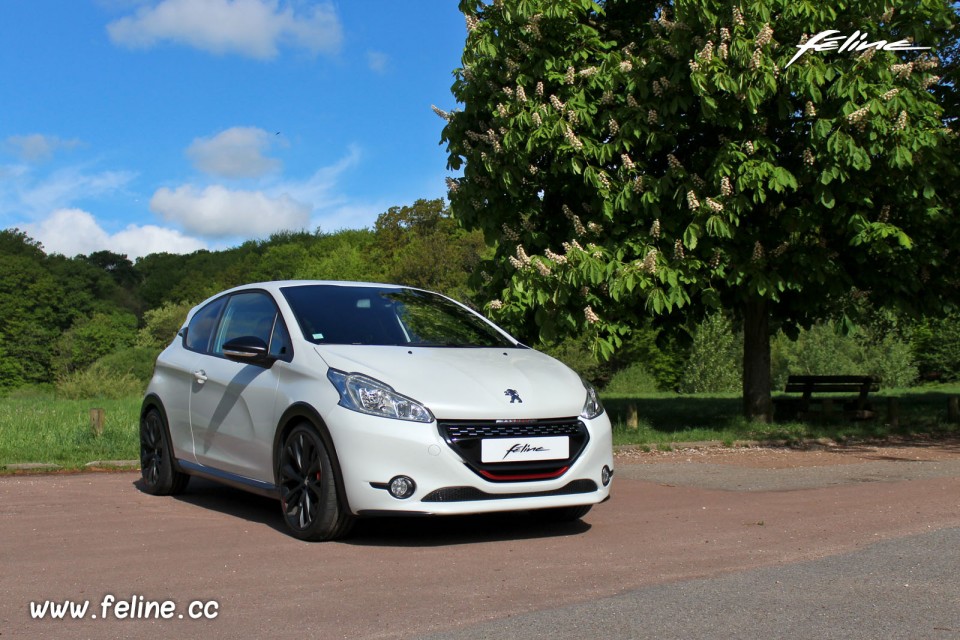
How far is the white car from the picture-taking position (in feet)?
20.6

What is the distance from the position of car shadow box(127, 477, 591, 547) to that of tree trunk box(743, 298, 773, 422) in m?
9.41

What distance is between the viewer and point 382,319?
7.69 m

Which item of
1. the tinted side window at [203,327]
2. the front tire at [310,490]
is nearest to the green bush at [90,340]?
the tinted side window at [203,327]

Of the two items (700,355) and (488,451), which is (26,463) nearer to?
(488,451)

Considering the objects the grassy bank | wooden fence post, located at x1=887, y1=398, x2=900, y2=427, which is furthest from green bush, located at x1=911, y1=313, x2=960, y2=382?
the grassy bank

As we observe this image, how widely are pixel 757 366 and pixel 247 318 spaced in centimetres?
1045

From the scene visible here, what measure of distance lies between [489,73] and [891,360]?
51.3m

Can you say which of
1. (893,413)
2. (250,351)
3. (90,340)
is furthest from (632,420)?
(90,340)

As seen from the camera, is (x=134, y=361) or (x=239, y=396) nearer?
(x=239, y=396)

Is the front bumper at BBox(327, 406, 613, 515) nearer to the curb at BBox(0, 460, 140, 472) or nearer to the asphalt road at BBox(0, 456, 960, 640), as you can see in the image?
the asphalt road at BBox(0, 456, 960, 640)

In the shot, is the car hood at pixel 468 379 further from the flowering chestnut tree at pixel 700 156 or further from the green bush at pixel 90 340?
the green bush at pixel 90 340

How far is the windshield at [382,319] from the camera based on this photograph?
7371mm

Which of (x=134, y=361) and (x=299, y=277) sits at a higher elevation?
(x=299, y=277)

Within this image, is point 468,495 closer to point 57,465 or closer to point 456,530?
point 456,530
